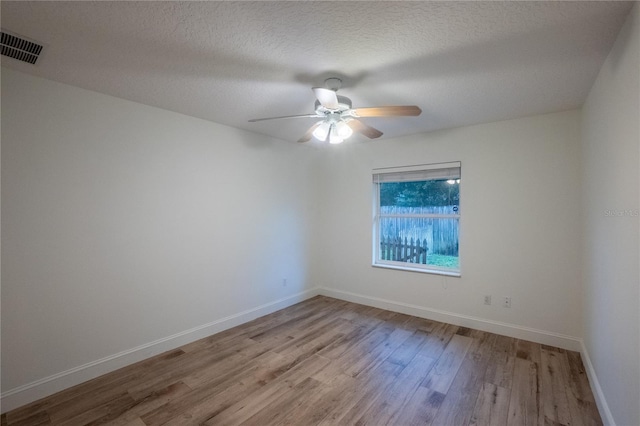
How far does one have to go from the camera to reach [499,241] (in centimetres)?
321

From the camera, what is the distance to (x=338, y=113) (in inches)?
91.8

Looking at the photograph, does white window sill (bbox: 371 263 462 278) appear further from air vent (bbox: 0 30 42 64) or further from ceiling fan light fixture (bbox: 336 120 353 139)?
air vent (bbox: 0 30 42 64)

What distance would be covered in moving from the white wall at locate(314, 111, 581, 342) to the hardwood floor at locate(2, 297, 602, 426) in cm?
→ 40

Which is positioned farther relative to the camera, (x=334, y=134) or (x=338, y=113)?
(x=334, y=134)

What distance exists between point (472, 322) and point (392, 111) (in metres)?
2.71

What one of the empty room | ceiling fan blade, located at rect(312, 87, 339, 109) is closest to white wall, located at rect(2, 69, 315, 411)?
the empty room

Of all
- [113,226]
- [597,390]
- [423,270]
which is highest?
[113,226]

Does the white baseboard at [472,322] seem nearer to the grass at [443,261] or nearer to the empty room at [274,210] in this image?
the empty room at [274,210]

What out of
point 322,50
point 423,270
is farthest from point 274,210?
point 322,50

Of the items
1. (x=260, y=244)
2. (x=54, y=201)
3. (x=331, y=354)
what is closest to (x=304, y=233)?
(x=260, y=244)

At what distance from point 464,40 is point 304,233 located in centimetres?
328

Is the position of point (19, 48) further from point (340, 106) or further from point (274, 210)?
point (274, 210)

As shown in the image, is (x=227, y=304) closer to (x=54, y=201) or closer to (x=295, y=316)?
(x=295, y=316)

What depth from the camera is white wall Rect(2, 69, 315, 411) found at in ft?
6.77
